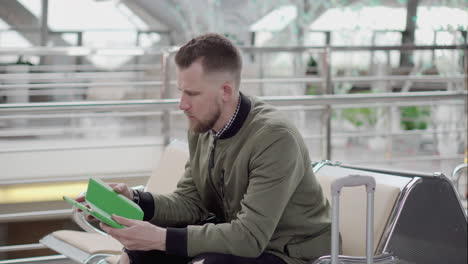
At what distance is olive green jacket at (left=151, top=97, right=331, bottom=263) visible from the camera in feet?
5.55

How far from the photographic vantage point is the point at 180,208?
6.60ft

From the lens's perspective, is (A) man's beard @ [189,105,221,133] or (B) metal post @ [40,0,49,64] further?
(B) metal post @ [40,0,49,64]

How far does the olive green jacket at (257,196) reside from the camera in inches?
66.6

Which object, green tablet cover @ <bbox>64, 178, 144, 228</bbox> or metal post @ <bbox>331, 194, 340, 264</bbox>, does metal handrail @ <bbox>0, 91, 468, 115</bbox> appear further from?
metal post @ <bbox>331, 194, 340, 264</bbox>

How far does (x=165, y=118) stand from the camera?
3.49 m

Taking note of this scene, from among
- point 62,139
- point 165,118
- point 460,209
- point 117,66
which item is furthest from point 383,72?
point 460,209

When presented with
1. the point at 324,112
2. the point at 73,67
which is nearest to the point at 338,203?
the point at 324,112

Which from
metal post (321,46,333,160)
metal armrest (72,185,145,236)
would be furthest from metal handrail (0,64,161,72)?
metal armrest (72,185,145,236)

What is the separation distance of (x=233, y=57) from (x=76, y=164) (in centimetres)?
351

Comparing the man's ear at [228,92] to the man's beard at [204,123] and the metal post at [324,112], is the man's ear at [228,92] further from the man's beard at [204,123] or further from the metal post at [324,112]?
the metal post at [324,112]

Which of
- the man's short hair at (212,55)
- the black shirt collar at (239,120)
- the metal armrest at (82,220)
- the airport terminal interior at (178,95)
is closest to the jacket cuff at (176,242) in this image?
the black shirt collar at (239,120)

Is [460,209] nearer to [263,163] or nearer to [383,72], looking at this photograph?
[263,163]

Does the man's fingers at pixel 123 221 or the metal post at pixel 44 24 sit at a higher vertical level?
the metal post at pixel 44 24

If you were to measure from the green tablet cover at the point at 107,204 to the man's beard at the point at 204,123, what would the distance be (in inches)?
9.5
